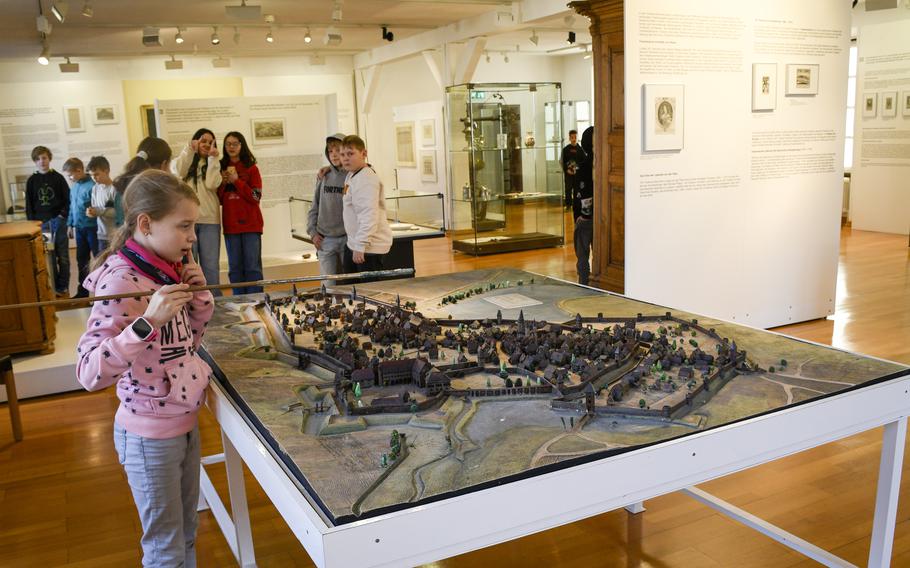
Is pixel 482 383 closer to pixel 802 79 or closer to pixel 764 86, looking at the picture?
pixel 764 86

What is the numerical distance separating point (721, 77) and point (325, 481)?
5.37 meters

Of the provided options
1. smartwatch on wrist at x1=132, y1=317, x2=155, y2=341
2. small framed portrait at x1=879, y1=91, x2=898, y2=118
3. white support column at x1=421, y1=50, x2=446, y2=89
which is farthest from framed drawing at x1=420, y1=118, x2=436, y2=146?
smartwatch on wrist at x1=132, y1=317, x2=155, y2=341

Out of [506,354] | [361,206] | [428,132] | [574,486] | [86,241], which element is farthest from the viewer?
[428,132]

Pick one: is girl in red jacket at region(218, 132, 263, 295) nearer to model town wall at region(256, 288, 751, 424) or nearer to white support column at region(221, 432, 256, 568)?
model town wall at region(256, 288, 751, 424)

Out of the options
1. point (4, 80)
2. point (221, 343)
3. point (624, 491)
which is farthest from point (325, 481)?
point (4, 80)

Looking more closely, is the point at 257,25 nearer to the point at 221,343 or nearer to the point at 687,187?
the point at 687,187

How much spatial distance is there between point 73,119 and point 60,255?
6.09 metres

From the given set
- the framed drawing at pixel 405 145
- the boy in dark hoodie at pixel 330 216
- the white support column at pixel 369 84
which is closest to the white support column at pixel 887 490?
the boy in dark hoodie at pixel 330 216

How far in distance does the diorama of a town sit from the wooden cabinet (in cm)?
288

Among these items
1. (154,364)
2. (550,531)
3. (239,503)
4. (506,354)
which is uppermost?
(154,364)

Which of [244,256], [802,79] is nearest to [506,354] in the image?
[244,256]

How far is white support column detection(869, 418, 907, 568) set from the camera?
2.63 meters

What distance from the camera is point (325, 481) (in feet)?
6.30

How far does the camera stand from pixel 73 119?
14312 mm
